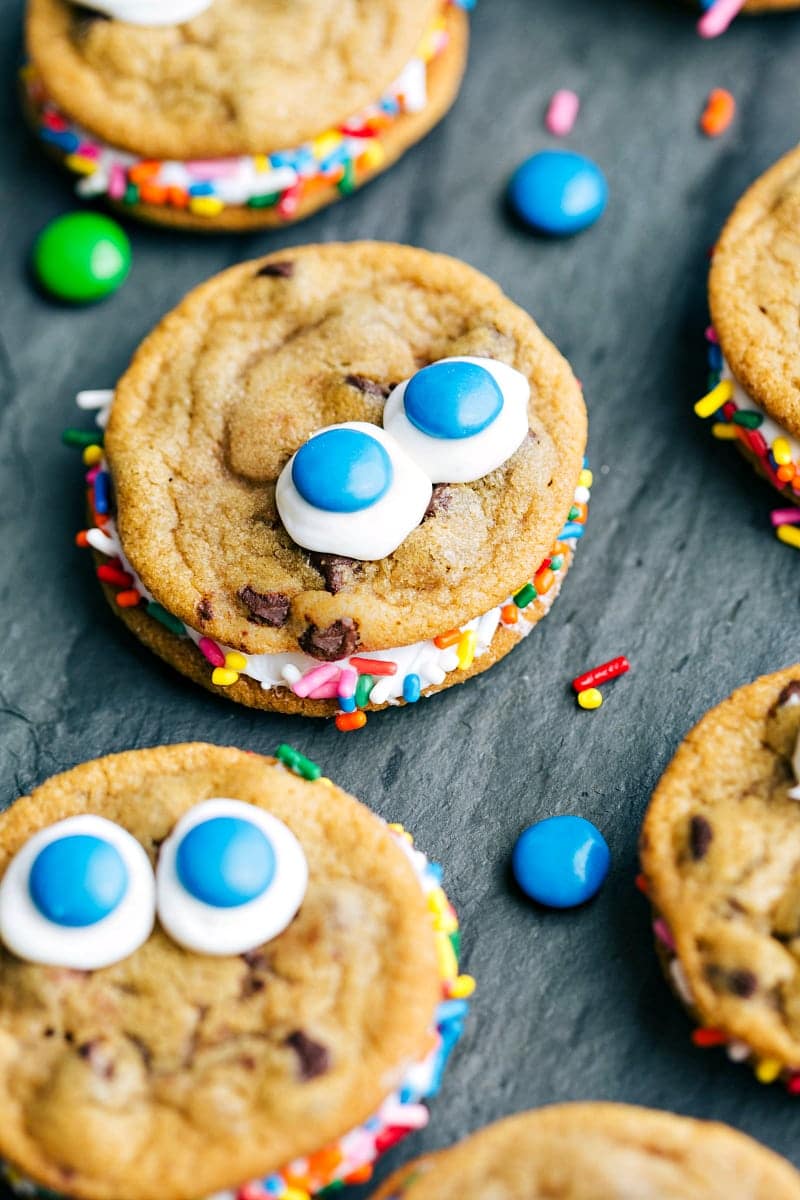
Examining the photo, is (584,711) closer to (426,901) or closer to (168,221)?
(426,901)

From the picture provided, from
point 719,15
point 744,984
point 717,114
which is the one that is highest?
point 719,15

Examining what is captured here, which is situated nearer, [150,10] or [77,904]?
[77,904]

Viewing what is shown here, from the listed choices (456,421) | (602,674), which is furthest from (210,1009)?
(456,421)

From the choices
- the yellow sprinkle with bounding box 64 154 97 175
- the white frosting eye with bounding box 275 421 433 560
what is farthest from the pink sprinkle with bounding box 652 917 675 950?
the yellow sprinkle with bounding box 64 154 97 175

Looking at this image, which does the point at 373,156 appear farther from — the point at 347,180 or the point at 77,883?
the point at 77,883

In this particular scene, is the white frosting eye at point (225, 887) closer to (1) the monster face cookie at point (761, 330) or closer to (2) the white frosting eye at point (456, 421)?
(2) the white frosting eye at point (456, 421)

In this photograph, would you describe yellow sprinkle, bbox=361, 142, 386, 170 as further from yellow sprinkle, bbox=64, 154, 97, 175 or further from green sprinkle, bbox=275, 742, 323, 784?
green sprinkle, bbox=275, 742, 323, 784

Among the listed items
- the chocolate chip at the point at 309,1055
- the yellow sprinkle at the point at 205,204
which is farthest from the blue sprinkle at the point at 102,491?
the chocolate chip at the point at 309,1055
